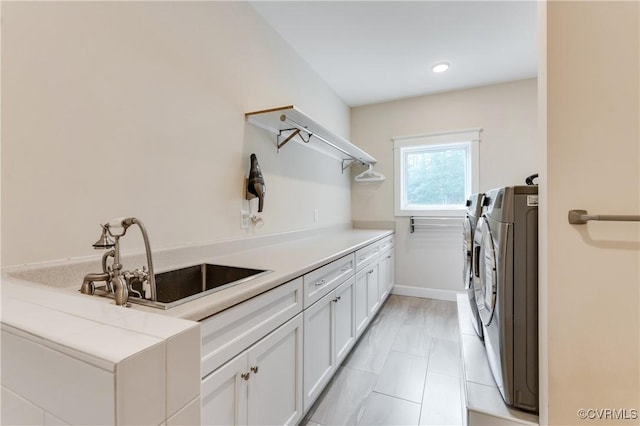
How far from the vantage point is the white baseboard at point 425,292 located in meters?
3.45

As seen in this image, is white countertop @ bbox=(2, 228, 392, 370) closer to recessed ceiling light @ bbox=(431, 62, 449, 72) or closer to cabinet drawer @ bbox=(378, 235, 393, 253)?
cabinet drawer @ bbox=(378, 235, 393, 253)

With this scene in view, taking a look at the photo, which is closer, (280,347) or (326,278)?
(280,347)

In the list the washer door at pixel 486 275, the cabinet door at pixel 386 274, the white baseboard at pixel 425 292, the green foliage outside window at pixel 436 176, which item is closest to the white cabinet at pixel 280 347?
the washer door at pixel 486 275

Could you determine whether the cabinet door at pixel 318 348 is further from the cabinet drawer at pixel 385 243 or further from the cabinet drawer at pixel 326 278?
the cabinet drawer at pixel 385 243

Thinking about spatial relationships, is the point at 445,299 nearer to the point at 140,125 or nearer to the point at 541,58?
the point at 541,58

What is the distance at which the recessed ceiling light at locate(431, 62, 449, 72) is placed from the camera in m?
2.83

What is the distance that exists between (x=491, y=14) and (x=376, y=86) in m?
1.35

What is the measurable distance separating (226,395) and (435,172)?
11.2ft

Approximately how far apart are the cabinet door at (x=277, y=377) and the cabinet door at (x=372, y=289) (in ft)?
4.17

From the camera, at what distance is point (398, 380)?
1919 mm

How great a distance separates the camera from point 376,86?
332 centimetres

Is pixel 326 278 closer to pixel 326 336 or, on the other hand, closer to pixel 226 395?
pixel 326 336

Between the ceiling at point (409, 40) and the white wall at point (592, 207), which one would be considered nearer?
the white wall at point (592, 207)

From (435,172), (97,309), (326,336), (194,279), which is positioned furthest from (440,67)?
(97,309)
